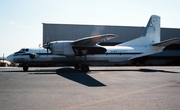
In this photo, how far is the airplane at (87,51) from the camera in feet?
57.1

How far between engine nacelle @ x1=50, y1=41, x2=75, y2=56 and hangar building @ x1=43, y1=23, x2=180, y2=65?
648 inches

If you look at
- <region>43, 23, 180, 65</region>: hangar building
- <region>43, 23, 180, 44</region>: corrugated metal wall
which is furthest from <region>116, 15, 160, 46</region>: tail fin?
<region>43, 23, 180, 44</region>: corrugated metal wall

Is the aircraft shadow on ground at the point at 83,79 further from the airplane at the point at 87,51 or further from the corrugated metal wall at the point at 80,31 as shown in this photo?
the corrugated metal wall at the point at 80,31

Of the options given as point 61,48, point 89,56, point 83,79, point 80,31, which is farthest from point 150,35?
point 80,31

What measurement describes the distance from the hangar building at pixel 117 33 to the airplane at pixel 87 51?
1267 centimetres

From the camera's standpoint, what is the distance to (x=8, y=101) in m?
5.71

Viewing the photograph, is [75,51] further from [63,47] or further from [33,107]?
[33,107]

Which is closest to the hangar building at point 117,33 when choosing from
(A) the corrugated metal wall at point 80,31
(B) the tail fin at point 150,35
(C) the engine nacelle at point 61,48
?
(A) the corrugated metal wall at point 80,31

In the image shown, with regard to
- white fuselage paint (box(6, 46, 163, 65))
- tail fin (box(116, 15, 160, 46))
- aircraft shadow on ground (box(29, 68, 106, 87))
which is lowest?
aircraft shadow on ground (box(29, 68, 106, 87))

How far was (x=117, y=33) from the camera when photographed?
36688mm

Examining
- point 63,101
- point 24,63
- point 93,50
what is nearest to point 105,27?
point 93,50

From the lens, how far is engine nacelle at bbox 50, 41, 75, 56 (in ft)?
56.5

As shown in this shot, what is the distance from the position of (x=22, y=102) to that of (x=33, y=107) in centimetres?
84

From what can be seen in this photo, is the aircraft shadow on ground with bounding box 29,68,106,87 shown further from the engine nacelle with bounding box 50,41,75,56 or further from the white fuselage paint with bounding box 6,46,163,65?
the white fuselage paint with bounding box 6,46,163,65
